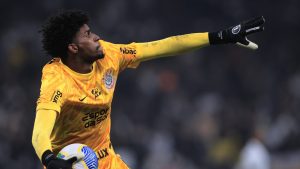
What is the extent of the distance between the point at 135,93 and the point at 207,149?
216cm

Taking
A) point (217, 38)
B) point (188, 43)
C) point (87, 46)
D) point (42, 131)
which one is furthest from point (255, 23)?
point (42, 131)

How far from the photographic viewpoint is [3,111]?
52.0 ft

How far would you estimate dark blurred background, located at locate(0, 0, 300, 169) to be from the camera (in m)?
15.3

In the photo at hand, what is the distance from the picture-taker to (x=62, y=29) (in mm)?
7465

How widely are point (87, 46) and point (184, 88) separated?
9.40 meters

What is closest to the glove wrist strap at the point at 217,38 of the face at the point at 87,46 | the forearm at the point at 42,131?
the face at the point at 87,46

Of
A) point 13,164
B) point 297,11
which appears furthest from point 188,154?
point 297,11

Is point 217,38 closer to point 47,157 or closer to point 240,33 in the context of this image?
point 240,33

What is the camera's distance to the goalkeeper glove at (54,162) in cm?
649

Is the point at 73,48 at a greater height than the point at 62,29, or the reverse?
the point at 62,29

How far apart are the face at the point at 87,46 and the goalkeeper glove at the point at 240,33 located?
47.1 inches

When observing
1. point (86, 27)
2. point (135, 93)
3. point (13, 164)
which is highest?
point (86, 27)

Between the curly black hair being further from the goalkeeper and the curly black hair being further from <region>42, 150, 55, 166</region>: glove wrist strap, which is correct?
<region>42, 150, 55, 166</region>: glove wrist strap

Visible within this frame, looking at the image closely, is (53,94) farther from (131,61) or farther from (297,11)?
(297,11)
